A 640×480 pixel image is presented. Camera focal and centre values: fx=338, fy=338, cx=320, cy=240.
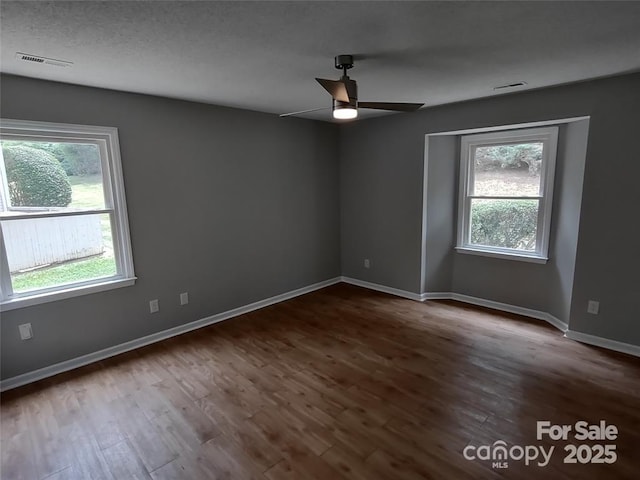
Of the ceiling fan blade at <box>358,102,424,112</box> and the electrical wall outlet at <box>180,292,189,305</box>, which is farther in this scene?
the electrical wall outlet at <box>180,292,189,305</box>

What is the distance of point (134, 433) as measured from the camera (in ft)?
7.20

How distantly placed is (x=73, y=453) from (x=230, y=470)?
100cm

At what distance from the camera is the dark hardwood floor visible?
193 centimetres

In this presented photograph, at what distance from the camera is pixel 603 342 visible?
319 cm

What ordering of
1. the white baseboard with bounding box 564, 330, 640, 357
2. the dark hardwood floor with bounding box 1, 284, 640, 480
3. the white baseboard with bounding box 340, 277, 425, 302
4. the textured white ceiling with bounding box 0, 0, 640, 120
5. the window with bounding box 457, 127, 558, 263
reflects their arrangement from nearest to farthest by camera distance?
the textured white ceiling with bounding box 0, 0, 640, 120
the dark hardwood floor with bounding box 1, 284, 640, 480
the white baseboard with bounding box 564, 330, 640, 357
the window with bounding box 457, 127, 558, 263
the white baseboard with bounding box 340, 277, 425, 302

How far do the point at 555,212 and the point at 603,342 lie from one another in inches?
53.9

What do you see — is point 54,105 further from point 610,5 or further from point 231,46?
point 610,5

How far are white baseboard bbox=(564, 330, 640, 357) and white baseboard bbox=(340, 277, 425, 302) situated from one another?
1.65 meters

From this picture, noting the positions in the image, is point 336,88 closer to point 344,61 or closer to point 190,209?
point 344,61

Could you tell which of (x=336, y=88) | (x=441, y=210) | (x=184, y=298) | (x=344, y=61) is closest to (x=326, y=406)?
(x=184, y=298)

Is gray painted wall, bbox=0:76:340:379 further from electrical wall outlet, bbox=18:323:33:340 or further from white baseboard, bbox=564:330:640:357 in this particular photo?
white baseboard, bbox=564:330:640:357

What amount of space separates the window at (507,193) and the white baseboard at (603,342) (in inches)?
33.9

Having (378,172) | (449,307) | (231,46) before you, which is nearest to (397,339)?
(449,307)

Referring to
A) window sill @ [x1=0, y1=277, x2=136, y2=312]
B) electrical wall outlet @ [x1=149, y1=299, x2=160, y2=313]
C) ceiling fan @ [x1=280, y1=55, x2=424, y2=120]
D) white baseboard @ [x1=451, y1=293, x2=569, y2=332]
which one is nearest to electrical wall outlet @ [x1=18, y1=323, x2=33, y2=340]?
window sill @ [x1=0, y1=277, x2=136, y2=312]
